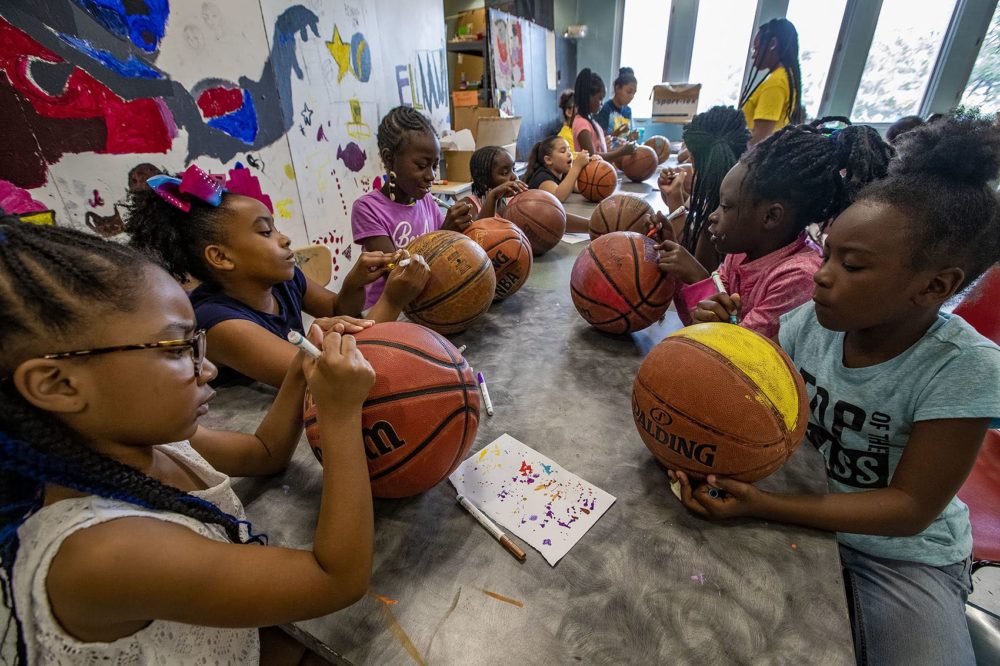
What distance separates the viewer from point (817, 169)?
1.51 m

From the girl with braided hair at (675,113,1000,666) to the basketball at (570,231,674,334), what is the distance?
68 centimetres

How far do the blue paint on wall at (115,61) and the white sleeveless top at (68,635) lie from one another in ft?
7.06

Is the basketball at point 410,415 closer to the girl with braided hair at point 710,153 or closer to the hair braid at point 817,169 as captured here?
the hair braid at point 817,169

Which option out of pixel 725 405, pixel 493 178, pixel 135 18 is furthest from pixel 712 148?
pixel 135 18

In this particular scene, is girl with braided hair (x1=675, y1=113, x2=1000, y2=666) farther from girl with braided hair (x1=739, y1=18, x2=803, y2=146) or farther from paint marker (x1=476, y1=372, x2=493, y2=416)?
girl with braided hair (x1=739, y1=18, x2=803, y2=146)

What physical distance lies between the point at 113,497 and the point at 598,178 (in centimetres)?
425

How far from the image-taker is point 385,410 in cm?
103

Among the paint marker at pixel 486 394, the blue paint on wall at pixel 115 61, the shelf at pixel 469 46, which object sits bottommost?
the paint marker at pixel 486 394

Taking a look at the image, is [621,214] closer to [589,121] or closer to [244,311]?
[244,311]

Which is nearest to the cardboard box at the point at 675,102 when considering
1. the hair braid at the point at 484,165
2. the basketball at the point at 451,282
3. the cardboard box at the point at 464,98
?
the cardboard box at the point at 464,98

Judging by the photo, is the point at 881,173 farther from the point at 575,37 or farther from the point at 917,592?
the point at 575,37

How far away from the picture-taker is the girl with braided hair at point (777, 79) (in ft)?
11.9

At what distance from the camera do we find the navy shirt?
1407mm

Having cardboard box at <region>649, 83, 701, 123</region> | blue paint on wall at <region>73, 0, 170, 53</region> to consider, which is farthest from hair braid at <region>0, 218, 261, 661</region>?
cardboard box at <region>649, 83, 701, 123</region>
